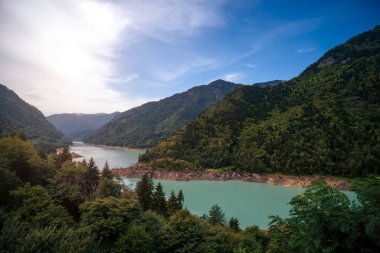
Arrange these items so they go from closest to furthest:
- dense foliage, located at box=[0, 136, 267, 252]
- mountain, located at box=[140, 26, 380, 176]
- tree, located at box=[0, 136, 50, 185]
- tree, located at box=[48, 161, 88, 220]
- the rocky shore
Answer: dense foliage, located at box=[0, 136, 267, 252] < tree, located at box=[48, 161, 88, 220] < tree, located at box=[0, 136, 50, 185] < the rocky shore < mountain, located at box=[140, 26, 380, 176]

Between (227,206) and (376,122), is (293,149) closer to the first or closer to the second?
(376,122)

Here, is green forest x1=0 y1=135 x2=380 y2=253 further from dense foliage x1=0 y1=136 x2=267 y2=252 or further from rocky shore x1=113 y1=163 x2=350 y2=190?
rocky shore x1=113 y1=163 x2=350 y2=190

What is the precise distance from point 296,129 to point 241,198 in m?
42.1

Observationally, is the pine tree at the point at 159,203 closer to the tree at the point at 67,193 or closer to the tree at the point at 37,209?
the tree at the point at 67,193

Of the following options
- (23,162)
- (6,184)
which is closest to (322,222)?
(6,184)

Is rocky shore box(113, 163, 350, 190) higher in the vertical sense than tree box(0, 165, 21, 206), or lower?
lower

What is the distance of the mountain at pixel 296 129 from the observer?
70875 mm

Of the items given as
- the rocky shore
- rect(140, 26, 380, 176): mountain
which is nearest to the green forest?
the rocky shore

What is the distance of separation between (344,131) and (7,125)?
134 metres

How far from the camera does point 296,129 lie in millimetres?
85062

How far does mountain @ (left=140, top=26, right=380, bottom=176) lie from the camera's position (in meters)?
70.9

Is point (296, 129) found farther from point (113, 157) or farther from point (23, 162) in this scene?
point (113, 157)

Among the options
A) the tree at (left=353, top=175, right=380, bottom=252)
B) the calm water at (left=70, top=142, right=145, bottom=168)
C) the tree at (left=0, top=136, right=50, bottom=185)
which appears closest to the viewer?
the tree at (left=353, top=175, right=380, bottom=252)

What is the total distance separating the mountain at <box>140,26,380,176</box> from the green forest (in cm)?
4506
